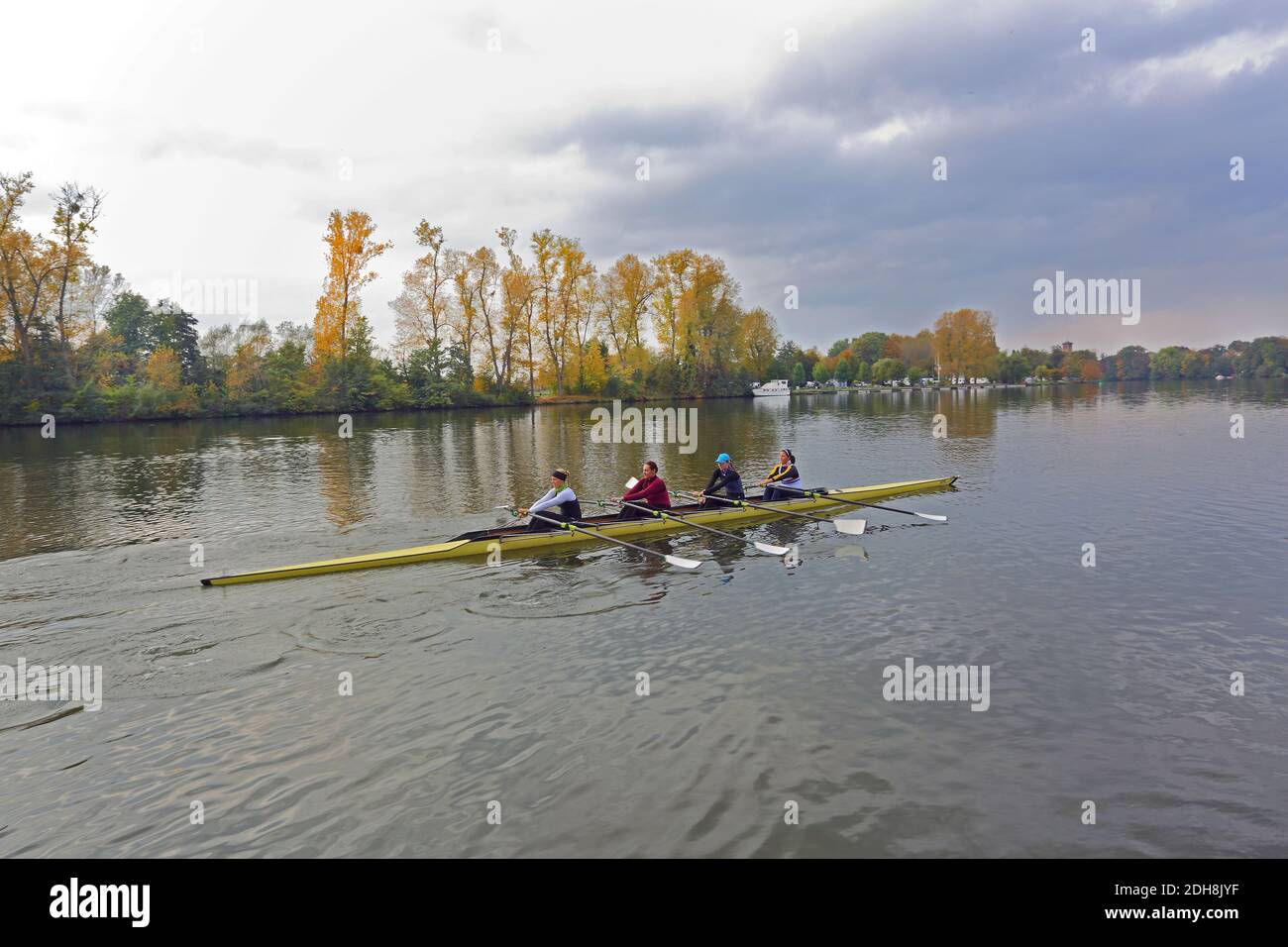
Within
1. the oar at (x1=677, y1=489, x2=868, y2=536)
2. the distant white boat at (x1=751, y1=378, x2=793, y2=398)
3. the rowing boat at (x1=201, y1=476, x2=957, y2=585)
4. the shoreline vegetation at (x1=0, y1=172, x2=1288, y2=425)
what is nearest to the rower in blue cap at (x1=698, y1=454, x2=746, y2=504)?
the oar at (x1=677, y1=489, x2=868, y2=536)

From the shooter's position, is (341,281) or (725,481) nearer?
(725,481)

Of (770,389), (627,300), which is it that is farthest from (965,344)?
(627,300)

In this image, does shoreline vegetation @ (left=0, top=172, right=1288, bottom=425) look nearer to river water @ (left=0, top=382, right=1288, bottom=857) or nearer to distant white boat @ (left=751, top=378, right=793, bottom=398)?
distant white boat @ (left=751, top=378, right=793, bottom=398)

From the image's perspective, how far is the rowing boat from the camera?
14172 mm

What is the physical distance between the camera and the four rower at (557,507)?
16672 millimetres

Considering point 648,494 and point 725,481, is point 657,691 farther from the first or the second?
point 725,481

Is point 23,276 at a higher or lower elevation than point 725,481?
higher

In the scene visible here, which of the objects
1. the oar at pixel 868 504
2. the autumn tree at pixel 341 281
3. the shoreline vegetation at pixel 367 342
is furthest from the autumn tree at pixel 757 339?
the oar at pixel 868 504

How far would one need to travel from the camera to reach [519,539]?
16.1 m

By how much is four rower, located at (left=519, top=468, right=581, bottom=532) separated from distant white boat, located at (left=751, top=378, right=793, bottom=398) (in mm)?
93215

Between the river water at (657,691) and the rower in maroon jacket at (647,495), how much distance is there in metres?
1.42

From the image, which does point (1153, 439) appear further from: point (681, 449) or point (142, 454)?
point (142, 454)

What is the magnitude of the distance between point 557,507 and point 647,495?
254 cm
